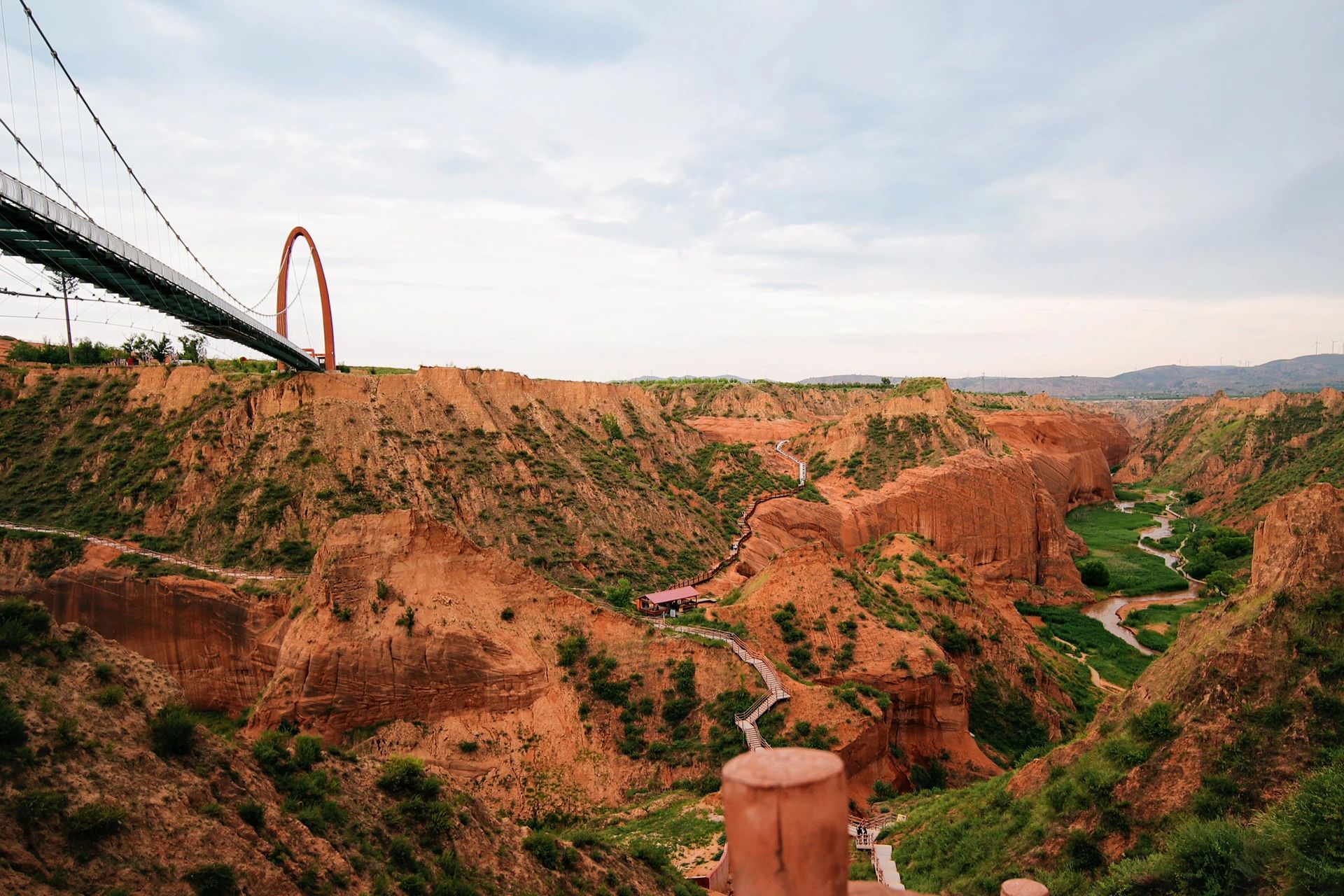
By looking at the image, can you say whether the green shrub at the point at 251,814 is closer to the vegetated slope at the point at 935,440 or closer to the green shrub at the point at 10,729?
the green shrub at the point at 10,729

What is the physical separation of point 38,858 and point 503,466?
3618 cm

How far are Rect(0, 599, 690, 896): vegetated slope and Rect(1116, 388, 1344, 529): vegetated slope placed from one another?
6928 cm

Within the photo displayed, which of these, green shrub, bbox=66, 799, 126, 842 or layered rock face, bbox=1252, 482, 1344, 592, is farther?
layered rock face, bbox=1252, 482, 1344, 592

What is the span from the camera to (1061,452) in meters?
82.7

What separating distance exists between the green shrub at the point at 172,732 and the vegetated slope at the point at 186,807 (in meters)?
0.02

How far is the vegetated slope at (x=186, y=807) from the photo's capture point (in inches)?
286

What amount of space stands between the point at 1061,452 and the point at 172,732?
9049 cm

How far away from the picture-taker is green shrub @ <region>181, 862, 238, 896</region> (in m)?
7.58

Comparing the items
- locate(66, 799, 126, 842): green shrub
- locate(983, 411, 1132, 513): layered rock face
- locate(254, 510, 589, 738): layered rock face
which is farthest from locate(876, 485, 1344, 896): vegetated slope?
locate(983, 411, 1132, 513): layered rock face

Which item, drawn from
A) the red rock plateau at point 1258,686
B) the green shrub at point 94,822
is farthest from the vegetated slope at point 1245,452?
the green shrub at point 94,822

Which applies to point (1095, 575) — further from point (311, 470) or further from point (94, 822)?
point (94, 822)

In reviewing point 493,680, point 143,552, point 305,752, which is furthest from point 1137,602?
point 143,552

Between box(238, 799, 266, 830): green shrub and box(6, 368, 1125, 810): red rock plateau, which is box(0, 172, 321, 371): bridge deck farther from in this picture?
box(238, 799, 266, 830): green shrub

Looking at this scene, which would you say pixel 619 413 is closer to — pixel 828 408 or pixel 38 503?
pixel 38 503
